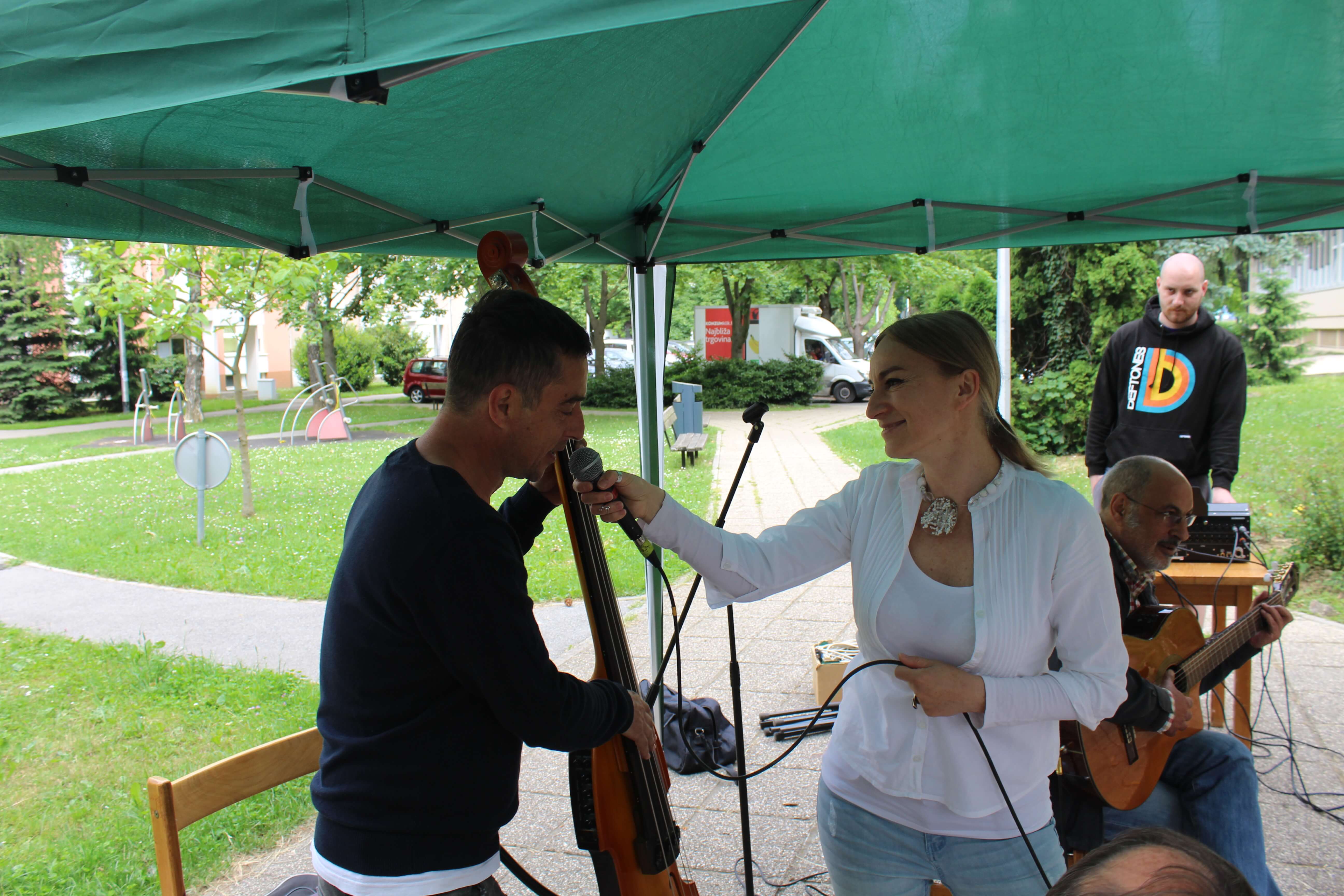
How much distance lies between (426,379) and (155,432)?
642 cm

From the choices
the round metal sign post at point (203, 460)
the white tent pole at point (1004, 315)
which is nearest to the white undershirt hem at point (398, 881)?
the round metal sign post at point (203, 460)

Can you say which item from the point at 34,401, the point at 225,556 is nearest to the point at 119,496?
the point at 225,556

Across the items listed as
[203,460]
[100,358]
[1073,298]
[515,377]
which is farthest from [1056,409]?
[100,358]

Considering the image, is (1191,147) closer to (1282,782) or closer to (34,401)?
(1282,782)

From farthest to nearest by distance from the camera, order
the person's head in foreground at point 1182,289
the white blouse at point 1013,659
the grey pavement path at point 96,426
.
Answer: the grey pavement path at point 96,426
the person's head in foreground at point 1182,289
the white blouse at point 1013,659

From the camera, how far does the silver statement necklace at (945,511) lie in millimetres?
1639

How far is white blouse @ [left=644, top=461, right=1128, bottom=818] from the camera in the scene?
1.53 meters

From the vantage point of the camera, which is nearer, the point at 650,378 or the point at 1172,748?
the point at 1172,748

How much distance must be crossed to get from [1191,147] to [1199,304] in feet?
4.66

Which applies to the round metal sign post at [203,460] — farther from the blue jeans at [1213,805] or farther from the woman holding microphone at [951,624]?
the blue jeans at [1213,805]

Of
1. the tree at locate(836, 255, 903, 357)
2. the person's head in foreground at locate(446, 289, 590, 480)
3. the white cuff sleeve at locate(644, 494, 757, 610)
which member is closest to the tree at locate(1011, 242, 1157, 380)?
Answer: the tree at locate(836, 255, 903, 357)

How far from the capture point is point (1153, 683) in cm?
231

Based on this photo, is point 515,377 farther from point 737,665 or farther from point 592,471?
point 737,665

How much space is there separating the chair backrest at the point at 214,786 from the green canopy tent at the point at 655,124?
1.24 m
